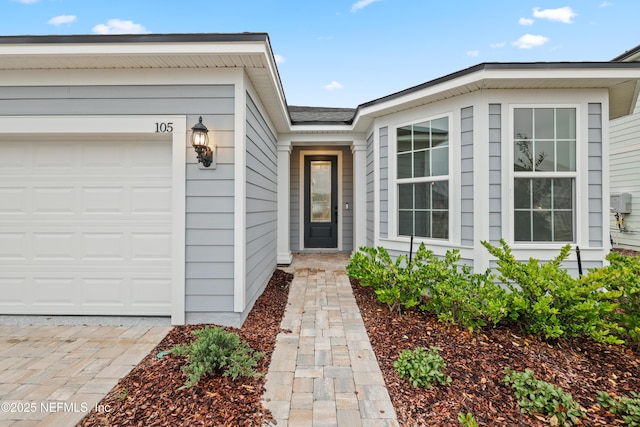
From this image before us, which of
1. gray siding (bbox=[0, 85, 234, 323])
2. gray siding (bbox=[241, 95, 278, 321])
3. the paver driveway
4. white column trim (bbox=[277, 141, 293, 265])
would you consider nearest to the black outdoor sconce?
gray siding (bbox=[0, 85, 234, 323])

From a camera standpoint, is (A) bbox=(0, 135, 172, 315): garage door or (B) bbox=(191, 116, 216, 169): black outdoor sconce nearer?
(B) bbox=(191, 116, 216, 169): black outdoor sconce

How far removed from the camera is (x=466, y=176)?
11.4 feet

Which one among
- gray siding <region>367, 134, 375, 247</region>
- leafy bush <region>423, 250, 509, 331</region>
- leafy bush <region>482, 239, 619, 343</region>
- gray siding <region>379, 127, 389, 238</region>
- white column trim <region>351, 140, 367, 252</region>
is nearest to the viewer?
leafy bush <region>482, 239, 619, 343</region>

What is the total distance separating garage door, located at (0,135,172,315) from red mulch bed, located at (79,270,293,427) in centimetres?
106

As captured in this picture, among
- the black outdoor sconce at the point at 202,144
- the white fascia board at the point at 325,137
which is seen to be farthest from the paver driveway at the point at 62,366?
the white fascia board at the point at 325,137

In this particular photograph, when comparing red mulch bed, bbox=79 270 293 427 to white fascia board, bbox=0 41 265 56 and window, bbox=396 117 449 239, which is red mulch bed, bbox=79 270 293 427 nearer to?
white fascia board, bbox=0 41 265 56

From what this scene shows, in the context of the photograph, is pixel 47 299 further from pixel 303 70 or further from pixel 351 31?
pixel 303 70

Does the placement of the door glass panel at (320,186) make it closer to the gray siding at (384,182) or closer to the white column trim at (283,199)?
the white column trim at (283,199)

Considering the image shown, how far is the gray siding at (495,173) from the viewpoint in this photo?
334cm

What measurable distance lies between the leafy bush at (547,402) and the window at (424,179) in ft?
6.97

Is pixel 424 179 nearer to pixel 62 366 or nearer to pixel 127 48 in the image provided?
pixel 127 48

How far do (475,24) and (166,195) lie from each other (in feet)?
28.1

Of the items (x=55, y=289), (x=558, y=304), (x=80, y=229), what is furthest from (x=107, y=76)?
(x=558, y=304)

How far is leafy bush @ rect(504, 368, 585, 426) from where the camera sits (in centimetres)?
157
